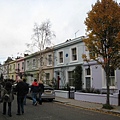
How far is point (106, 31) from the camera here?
46.9ft

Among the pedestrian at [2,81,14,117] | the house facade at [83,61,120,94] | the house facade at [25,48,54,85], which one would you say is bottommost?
the pedestrian at [2,81,14,117]

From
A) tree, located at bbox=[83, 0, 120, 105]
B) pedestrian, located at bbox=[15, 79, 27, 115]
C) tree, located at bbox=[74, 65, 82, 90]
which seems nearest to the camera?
pedestrian, located at bbox=[15, 79, 27, 115]

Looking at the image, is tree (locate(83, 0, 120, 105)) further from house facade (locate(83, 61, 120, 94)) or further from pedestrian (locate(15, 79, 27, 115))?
house facade (locate(83, 61, 120, 94))

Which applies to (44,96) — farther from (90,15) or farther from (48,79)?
(48,79)

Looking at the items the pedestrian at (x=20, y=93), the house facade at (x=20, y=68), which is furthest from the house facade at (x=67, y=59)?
the house facade at (x=20, y=68)

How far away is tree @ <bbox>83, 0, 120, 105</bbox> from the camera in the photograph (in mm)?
14070

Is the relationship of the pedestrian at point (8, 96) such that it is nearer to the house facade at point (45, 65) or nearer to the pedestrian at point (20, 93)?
the pedestrian at point (20, 93)

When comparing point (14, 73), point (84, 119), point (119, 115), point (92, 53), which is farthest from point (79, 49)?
point (14, 73)

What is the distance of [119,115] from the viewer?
39.5ft

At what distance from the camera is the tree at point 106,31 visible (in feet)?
46.2

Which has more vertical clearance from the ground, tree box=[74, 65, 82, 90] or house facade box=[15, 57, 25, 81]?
house facade box=[15, 57, 25, 81]

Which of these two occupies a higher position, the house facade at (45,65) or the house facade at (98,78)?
the house facade at (45,65)

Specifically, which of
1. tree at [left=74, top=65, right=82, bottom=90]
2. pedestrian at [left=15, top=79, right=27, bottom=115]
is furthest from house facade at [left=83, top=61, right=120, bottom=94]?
pedestrian at [left=15, top=79, right=27, bottom=115]

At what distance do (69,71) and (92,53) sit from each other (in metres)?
12.9
